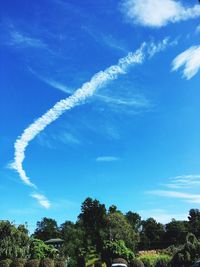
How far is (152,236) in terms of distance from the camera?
88062mm

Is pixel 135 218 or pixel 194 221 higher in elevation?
pixel 135 218

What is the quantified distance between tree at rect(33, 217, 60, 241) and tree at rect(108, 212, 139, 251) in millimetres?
39032

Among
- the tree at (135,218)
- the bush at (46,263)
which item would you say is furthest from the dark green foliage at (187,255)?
the tree at (135,218)

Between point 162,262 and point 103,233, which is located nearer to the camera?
point 162,262

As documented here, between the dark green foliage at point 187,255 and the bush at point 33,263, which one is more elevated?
the dark green foliage at point 187,255

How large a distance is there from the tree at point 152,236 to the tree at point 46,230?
2347 cm

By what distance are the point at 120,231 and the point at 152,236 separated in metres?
27.3

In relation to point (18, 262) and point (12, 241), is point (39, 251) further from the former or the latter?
point (18, 262)

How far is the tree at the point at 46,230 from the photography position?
331ft

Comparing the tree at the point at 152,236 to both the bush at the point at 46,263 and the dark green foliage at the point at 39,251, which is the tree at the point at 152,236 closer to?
the dark green foliage at the point at 39,251

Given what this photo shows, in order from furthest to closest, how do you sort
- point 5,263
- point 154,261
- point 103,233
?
point 103,233
point 154,261
point 5,263

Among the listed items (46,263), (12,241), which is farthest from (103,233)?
(46,263)

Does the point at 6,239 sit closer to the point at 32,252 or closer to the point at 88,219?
the point at 32,252

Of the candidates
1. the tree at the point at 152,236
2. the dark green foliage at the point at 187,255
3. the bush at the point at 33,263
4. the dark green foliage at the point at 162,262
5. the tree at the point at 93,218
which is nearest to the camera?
the bush at the point at 33,263
